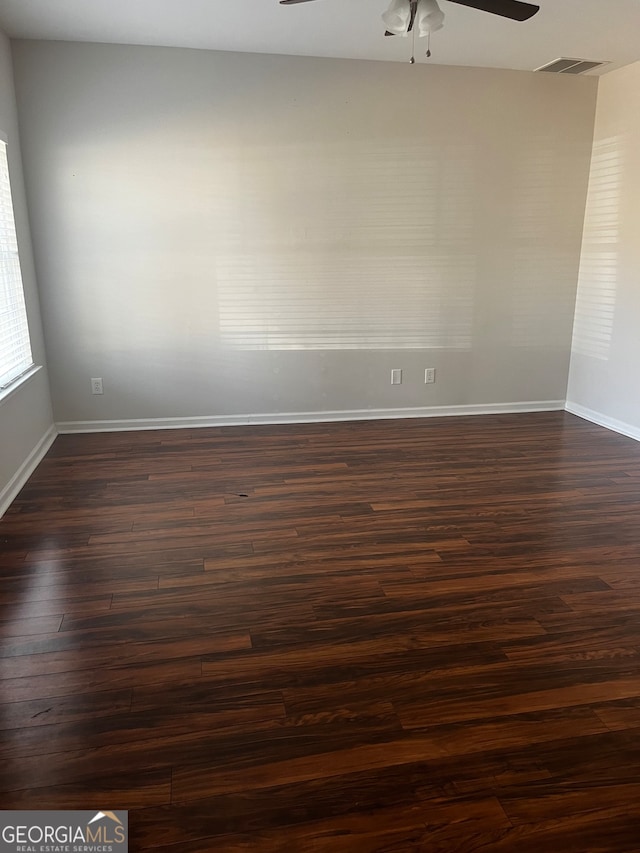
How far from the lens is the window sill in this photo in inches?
Answer: 141

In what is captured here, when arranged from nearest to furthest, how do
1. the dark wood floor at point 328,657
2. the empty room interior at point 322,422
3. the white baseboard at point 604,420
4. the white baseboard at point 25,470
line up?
the dark wood floor at point 328,657 → the empty room interior at point 322,422 → the white baseboard at point 25,470 → the white baseboard at point 604,420

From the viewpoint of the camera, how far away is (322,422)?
5.19 m

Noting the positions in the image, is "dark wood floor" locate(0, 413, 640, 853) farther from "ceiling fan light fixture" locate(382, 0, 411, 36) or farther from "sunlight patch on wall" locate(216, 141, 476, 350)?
"ceiling fan light fixture" locate(382, 0, 411, 36)

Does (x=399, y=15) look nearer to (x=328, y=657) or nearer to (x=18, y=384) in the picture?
(x=328, y=657)

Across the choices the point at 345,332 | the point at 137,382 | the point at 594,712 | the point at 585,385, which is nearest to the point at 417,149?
the point at 345,332

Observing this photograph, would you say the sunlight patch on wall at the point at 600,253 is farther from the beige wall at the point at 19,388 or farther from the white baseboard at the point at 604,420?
the beige wall at the point at 19,388

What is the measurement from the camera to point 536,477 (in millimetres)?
3947

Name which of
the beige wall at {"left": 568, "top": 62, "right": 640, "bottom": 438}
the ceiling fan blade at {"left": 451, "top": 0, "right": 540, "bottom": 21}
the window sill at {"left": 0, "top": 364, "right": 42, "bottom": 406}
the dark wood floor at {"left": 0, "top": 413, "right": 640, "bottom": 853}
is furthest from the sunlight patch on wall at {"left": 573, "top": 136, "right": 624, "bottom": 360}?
the window sill at {"left": 0, "top": 364, "right": 42, "bottom": 406}

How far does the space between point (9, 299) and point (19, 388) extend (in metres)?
0.56

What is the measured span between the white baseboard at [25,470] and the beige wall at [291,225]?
0.29 meters

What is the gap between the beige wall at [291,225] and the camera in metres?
4.41

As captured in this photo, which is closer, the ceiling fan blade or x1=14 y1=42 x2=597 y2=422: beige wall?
the ceiling fan blade

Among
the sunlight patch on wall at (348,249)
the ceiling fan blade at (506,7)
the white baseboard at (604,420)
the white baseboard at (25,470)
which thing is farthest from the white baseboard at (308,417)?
the ceiling fan blade at (506,7)

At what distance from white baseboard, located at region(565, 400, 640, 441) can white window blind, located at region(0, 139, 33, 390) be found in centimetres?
440
